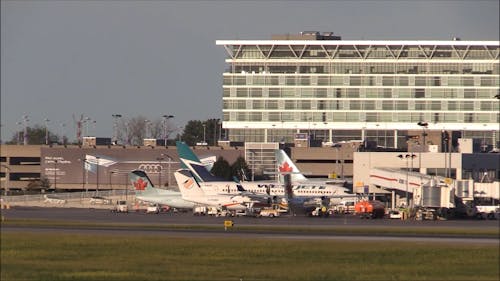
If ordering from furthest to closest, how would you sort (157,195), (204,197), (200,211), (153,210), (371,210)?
1. (157,195)
2. (153,210)
3. (204,197)
4. (200,211)
5. (371,210)

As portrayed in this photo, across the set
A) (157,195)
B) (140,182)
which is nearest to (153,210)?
(157,195)

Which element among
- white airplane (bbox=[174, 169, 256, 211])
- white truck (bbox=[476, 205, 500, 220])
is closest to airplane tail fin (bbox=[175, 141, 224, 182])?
white airplane (bbox=[174, 169, 256, 211])

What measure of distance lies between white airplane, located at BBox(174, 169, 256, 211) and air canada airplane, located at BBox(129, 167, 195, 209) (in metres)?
2.55

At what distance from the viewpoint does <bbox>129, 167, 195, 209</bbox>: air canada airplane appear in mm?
172750

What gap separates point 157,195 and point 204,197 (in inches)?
542

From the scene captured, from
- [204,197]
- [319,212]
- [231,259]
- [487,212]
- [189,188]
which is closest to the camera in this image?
[231,259]

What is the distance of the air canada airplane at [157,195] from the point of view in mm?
172750

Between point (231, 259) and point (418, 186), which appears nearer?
point (231, 259)

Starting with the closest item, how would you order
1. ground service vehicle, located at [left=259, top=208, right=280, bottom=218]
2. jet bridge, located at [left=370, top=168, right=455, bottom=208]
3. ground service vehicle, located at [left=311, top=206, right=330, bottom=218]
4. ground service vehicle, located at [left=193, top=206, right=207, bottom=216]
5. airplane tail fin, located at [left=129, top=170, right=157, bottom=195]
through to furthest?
1. jet bridge, located at [left=370, top=168, right=455, bottom=208]
2. ground service vehicle, located at [left=259, top=208, right=280, bottom=218]
3. ground service vehicle, located at [left=311, top=206, right=330, bottom=218]
4. ground service vehicle, located at [left=193, top=206, right=207, bottom=216]
5. airplane tail fin, located at [left=129, top=170, right=157, bottom=195]


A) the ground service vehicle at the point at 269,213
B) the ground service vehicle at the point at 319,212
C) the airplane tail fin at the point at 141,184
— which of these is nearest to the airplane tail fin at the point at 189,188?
the airplane tail fin at the point at 141,184

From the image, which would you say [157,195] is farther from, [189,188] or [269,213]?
[269,213]

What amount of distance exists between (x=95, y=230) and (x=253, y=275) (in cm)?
3601

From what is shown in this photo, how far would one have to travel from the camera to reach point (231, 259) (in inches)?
3007

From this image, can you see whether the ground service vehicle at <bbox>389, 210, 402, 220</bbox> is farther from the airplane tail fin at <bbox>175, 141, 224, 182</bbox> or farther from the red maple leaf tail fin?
the red maple leaf tail fin
